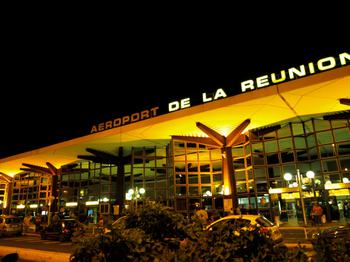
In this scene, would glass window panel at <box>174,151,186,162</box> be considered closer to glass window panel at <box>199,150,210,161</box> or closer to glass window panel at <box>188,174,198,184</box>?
glass window panel at <box>199,150,210,161</box>

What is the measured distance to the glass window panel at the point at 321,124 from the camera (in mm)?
19625

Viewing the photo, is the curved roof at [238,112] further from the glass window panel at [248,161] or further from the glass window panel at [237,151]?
the glass window panel at [237,151]

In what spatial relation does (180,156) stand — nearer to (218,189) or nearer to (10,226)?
(218,189)

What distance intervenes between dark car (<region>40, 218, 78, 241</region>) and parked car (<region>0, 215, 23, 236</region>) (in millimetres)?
4372

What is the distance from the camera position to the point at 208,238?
3434 mm

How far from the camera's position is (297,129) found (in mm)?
20875

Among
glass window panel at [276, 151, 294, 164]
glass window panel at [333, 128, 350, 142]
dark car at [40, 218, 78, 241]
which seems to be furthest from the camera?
glass window panel at [276, 151, 294, 164]

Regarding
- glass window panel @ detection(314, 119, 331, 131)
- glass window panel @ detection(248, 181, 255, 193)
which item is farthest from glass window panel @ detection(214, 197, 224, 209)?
glass window panel @ detection(314, 119, 331, 131)

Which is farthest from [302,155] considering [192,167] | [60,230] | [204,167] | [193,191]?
[60,230]

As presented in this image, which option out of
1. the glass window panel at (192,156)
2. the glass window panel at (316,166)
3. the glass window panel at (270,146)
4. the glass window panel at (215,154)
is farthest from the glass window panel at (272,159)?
the glass window panel at (192,156)

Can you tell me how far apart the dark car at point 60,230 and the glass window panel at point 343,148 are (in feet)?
56.0

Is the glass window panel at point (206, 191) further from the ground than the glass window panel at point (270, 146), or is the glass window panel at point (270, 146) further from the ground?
the glass window panel at point (270, 146)

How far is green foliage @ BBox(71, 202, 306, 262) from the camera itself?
10.2ft

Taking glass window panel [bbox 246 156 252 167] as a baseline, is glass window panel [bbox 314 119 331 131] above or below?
above
